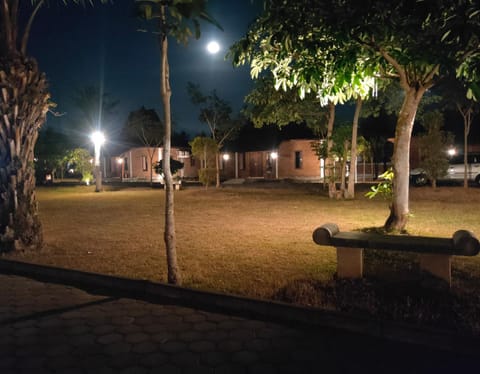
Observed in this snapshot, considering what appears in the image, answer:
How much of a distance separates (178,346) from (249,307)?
1.13m

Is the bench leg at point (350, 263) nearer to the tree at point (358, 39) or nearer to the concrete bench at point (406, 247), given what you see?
the concrete bench at point (406, 247)

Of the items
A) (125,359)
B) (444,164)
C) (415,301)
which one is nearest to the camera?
(125,359)

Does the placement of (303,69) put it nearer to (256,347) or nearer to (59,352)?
(256,347)

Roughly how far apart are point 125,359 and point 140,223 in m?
8.39

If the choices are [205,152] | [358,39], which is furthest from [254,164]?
[358,39]

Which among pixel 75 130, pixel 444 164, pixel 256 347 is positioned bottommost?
pixel 256 347

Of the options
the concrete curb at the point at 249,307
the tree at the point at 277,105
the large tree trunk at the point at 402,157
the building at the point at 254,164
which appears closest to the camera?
the concrete curb at the point at 249,307

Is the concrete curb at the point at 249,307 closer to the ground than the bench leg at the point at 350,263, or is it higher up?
closer to the ground

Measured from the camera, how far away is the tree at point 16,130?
7383 mm

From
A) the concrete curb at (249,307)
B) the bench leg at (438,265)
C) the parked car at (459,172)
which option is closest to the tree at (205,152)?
the parked car at (459,172)

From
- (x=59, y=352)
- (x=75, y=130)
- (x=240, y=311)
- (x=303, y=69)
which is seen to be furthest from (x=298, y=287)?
(x=75, y=130)

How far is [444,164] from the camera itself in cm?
2020

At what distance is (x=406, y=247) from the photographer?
501 cm

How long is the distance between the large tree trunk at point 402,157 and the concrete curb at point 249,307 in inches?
205
